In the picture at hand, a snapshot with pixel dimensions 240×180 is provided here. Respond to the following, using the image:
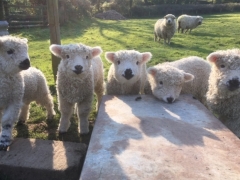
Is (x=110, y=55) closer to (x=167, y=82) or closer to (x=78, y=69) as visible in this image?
(x=78, y=69)

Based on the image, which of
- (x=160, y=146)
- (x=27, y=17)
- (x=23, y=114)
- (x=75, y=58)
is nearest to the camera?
(x=160, y=146)

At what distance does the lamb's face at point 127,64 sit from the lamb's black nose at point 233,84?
1.39 meters

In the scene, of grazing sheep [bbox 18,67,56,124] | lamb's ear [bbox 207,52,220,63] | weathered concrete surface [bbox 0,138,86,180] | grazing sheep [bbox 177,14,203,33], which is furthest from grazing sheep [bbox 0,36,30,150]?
grazing sheep [bbox 177,14,203,33]

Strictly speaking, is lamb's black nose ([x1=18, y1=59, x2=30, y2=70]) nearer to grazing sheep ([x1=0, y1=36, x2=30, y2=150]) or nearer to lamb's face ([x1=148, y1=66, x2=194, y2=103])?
grazing sheep ([x1=0, y1=36, x2=30, y2=150])

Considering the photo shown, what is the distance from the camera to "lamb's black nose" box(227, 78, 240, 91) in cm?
349

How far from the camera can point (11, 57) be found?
3473 millimetres

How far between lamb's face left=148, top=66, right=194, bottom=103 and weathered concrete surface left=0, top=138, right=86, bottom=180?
141cm

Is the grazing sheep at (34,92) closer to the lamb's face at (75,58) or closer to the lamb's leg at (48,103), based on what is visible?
the lamb's leg at (48,103)

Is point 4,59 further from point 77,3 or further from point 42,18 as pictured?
point 77,3

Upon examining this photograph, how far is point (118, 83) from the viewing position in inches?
177

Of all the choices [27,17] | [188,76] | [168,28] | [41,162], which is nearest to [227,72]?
[188,76]

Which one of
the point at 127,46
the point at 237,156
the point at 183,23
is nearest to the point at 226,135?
the point at 237,156

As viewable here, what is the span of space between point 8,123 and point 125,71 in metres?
1.84

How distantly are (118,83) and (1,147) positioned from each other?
210cm
